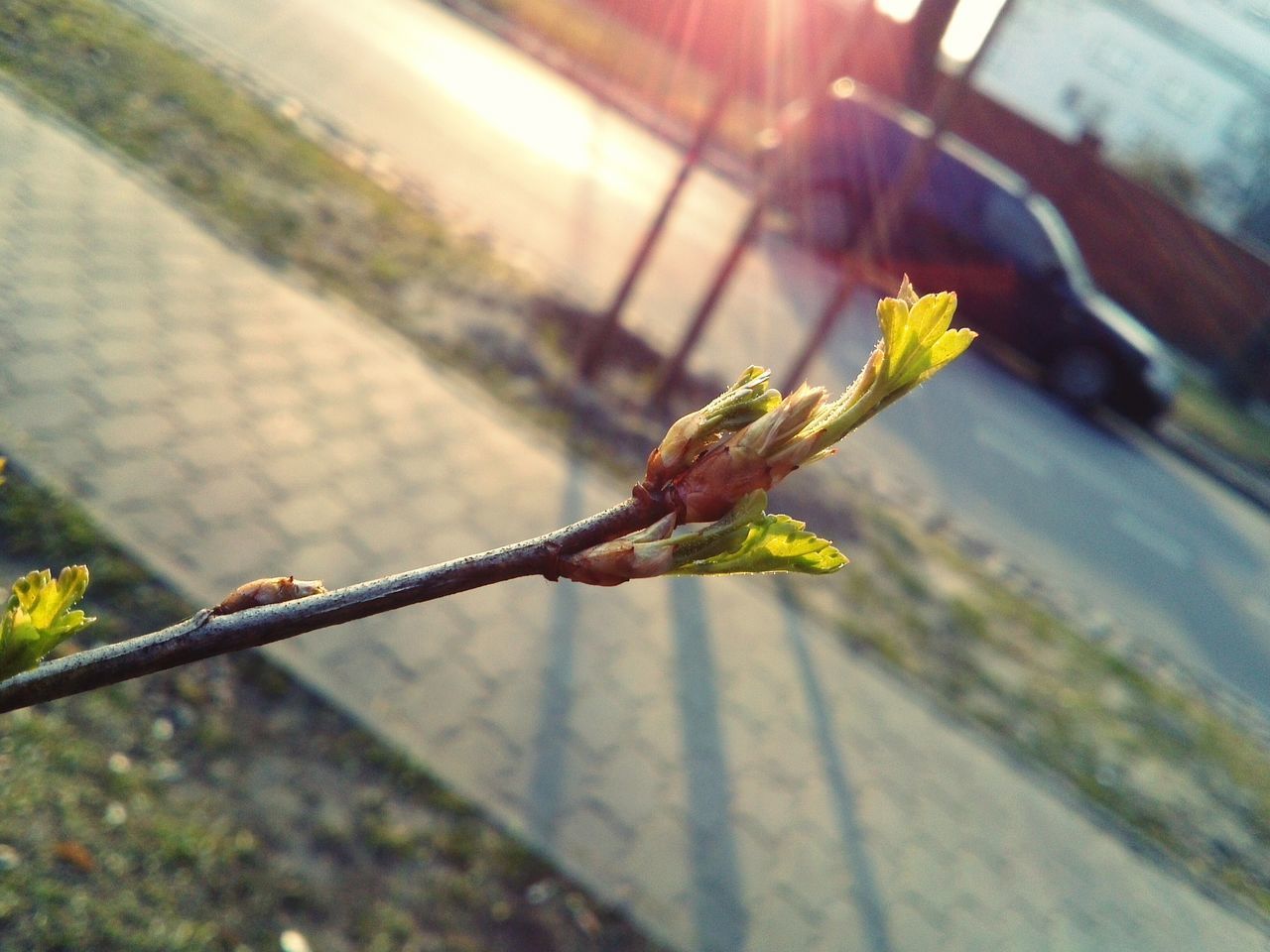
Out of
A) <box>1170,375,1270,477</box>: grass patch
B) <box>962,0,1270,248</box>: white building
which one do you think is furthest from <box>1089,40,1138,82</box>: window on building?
<box>1170,375,1270,477</box>: grass patch

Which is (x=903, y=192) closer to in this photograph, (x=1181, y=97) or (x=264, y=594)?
(x=264, y=594)

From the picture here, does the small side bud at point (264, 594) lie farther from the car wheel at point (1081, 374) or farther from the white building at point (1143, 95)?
the white building at point (1143, 95)

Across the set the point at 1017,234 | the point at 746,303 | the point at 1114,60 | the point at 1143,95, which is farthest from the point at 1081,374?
the point at 1143,95

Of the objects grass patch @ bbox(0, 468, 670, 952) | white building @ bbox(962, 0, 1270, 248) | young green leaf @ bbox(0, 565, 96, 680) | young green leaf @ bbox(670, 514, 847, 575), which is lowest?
grass patch @ bbox(0, 468, 670, 952)

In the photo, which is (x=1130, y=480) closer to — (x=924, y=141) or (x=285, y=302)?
(x=924, y=141)

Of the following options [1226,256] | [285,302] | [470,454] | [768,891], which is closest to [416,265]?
[285,302]

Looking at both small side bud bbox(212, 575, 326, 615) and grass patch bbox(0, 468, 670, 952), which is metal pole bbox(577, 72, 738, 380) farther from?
small side bud bbox(212, 575, 326, 615)
